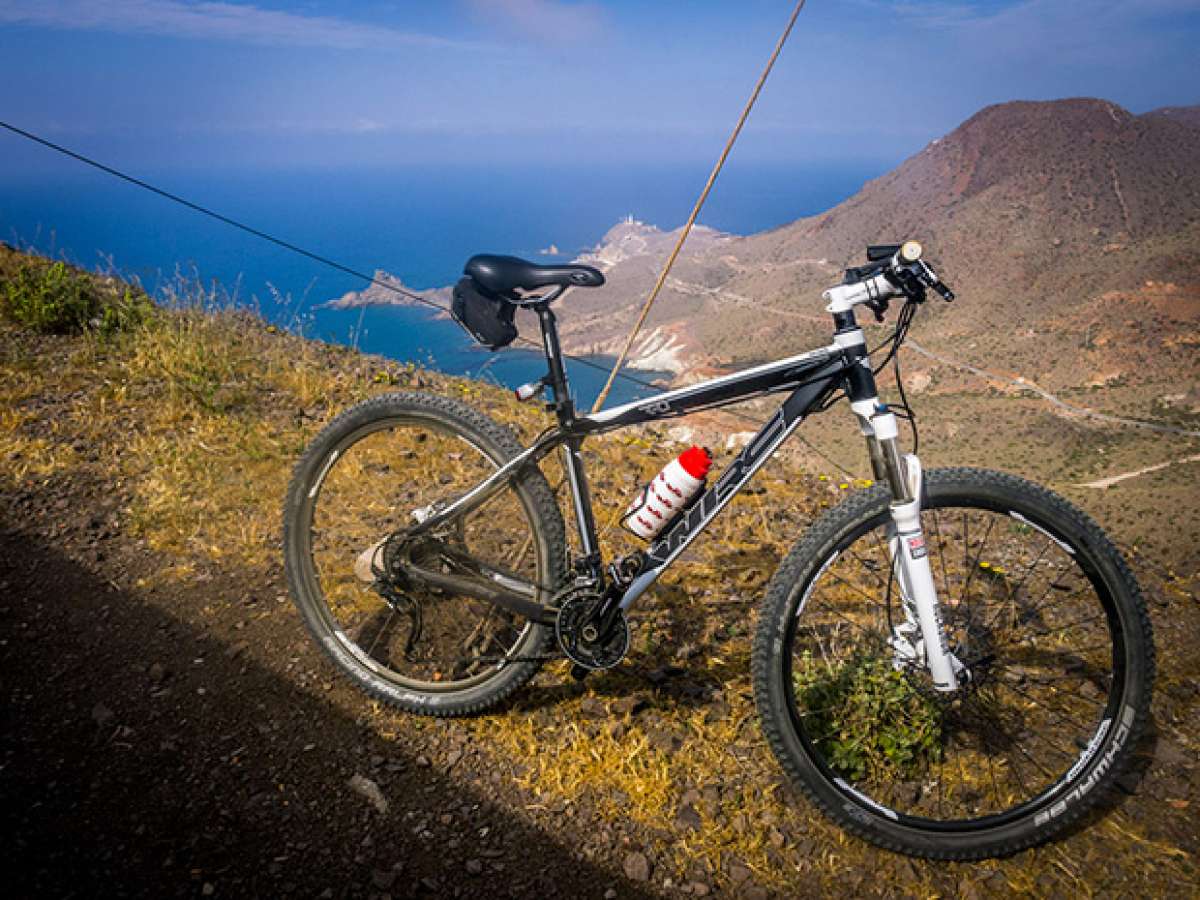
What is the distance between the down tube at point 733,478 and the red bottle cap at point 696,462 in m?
0.08

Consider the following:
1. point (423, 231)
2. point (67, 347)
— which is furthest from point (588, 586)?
point (423, 231)

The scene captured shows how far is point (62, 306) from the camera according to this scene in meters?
6.86

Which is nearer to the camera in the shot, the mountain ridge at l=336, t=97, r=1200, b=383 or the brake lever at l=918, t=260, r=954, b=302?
the brake lever at l=918, t=260, r=954, b=302

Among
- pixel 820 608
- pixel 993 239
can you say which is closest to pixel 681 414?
pixel 820 608

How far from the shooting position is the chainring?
103 inches

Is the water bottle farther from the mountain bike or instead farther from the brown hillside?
the brown hillside

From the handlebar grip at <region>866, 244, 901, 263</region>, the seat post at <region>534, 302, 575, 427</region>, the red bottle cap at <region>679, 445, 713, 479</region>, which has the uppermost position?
the handlebar grip at <region>866, 244, 901, 263</region>

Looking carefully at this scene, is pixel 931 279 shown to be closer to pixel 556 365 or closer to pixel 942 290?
pixel 942 290

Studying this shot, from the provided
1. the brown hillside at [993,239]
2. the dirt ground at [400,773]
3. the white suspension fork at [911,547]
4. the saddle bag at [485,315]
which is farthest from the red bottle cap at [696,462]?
the brown hillside at [993,239]

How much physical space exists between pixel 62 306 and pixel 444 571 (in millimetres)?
6583

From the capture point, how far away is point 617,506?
492 centimetres

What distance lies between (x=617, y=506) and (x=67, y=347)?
229 inches

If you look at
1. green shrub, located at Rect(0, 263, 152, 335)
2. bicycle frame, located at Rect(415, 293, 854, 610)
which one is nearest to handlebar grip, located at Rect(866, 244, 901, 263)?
bicycle frame, located at Rect(415, 293, 854, 610)

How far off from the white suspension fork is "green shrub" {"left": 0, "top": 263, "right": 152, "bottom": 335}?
7.69 meters
